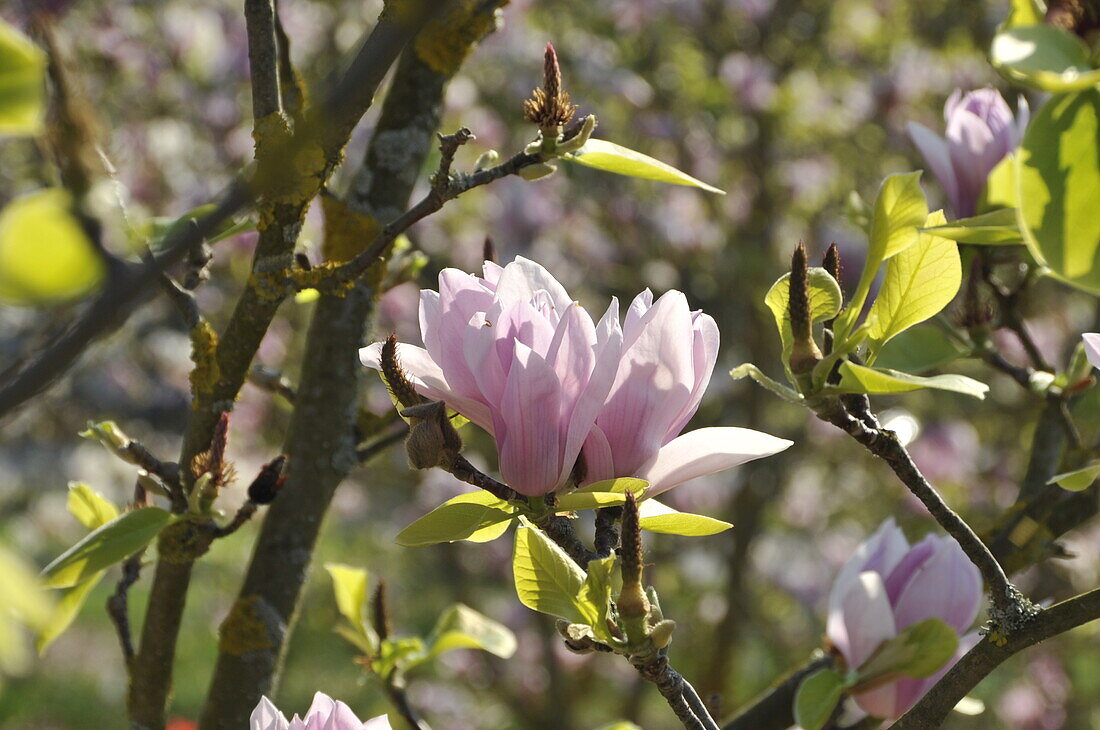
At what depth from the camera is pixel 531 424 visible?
60cm

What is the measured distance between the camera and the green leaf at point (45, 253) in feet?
1.13

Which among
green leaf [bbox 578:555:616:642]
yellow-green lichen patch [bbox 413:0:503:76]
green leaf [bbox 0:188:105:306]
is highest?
yellow-green lichen patch [bbox 413:0:503:76]

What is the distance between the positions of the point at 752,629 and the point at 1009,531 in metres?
3.11

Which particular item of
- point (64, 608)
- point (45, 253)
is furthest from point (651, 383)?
point (64, 608)

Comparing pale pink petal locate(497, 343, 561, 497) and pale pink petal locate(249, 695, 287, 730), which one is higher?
pale pink petal locate(497, 343, 561, 497)

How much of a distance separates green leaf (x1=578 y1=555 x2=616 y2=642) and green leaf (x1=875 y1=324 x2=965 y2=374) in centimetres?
42

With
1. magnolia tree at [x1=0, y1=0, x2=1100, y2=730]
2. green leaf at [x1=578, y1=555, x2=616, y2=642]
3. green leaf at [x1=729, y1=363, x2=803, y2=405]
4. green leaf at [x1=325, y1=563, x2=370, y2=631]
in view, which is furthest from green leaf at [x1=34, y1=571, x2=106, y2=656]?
green leaf at [x1=729, y1=363, x2=803, y2=405]

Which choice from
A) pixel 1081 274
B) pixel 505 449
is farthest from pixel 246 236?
pixel 1081 274

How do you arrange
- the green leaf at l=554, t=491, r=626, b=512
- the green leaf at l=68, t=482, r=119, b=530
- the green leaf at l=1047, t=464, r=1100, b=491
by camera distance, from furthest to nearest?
1. the green leaf at l=68, t=482, r=119, b=530
2. the green leaf at l=1047, t=464, r=1100, b=491
3. the green leaf at l=554, t=491, r=626, b=512

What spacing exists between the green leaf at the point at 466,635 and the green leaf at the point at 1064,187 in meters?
0.68

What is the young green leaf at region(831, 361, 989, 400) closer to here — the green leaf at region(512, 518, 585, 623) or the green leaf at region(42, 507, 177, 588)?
the green leaf at region(512, 518, 585, 623)

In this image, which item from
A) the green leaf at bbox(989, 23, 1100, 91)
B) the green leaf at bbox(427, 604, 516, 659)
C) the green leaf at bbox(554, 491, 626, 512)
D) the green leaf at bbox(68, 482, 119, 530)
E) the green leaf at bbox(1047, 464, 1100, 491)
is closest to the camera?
the green leaf at bbox(989, 23, 1100, 91)

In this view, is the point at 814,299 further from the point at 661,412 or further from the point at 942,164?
the point at 942,164

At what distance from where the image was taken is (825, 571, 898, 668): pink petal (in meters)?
0.85
